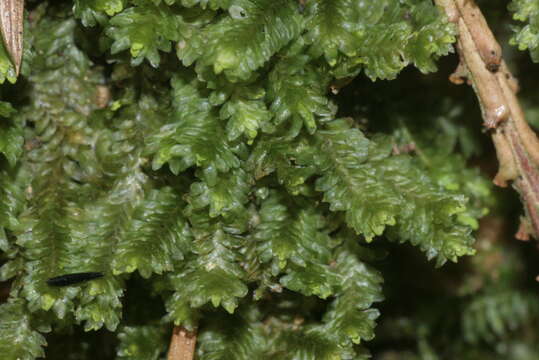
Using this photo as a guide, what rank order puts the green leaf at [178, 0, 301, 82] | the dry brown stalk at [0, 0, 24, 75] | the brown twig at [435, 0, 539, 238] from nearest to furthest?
the green leaf at [178, 0, 301, 82] → the dry brown stalk at [0, 0, 24, 75] → the brown twig at [435, 0, 539, 238]

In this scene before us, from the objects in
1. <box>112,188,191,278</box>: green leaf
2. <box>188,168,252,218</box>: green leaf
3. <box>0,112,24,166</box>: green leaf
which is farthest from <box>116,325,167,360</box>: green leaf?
<box>0,112,24,166</box>: green leaf

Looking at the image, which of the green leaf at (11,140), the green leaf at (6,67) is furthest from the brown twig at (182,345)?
the green leaf at (6,67)

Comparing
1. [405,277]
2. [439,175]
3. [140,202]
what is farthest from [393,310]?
[140,202]

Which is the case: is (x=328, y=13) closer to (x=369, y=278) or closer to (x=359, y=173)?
(x=359, y=173)

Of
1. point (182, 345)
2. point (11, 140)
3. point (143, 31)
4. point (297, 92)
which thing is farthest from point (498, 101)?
point (11, 140)

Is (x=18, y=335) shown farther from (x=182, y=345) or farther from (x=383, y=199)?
(x=383, y=199)

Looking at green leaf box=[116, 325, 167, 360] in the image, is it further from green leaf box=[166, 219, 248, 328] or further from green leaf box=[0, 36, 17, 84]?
green leaf box=[0, 36, 17, 84]
